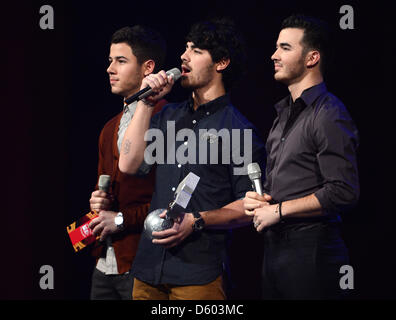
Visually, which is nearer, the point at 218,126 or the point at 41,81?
the point at 218,126

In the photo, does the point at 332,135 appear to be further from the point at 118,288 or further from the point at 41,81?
the point at 41,81

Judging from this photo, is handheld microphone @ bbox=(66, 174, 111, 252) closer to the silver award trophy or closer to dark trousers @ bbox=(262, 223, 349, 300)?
the silver award trophy

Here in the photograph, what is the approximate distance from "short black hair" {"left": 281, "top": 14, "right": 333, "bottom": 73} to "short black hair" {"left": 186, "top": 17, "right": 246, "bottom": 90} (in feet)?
1.39

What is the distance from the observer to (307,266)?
2.10m

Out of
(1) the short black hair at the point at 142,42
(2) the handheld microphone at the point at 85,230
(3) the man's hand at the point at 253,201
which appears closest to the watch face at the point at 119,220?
(2) the handheld microphone at the point at 85,230

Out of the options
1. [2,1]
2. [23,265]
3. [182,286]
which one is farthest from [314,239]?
[2,1]

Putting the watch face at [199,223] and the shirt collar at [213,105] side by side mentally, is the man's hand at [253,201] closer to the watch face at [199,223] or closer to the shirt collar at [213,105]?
the watch face at [199,223]

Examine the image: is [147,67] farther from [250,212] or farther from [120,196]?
[250,212]

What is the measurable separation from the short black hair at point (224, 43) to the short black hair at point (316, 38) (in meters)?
0.42

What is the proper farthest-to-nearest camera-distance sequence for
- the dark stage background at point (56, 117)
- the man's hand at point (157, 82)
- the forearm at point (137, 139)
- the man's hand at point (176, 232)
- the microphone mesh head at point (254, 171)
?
the dark stage background at point (56, 117) → the forearm at point (137, 139) → the man's hand at point (157, 82) → the man's hand at point (176, 232) → the microphone mesh head at point (254, 171)

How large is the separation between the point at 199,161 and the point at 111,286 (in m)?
0.87

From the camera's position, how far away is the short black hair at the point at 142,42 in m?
2.99

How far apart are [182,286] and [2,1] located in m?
2.38

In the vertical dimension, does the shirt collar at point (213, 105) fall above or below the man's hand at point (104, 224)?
above
